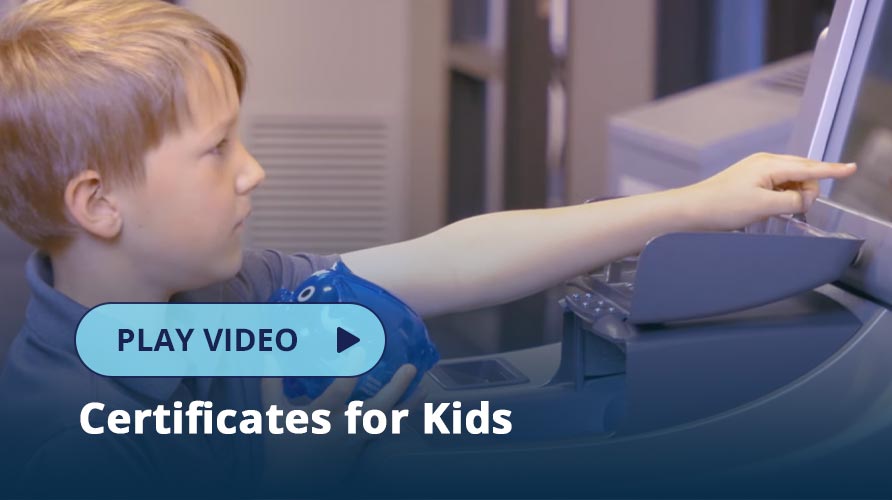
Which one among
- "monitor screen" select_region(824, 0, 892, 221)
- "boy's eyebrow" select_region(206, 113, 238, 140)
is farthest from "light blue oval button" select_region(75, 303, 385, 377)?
"monitor screen" select_region(824, 0, 892, 221)

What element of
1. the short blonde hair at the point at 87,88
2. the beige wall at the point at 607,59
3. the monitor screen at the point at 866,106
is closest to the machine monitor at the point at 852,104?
the monitor screen at the point at 866,106

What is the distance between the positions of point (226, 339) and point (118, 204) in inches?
4.8

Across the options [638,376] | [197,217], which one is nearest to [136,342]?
[197,217]

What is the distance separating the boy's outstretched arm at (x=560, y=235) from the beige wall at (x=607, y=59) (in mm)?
2162

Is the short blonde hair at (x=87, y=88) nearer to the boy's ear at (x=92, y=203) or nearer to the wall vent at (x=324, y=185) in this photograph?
the boy's ear at (x=92, y=203)

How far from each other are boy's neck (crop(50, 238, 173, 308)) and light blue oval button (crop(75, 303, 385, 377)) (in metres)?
0.11

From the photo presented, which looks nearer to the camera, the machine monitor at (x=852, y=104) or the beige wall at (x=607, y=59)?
the machine monitor at (x=852, y=104)

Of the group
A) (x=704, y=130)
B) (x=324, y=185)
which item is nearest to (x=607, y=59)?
(x=324, y=185)

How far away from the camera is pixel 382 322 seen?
56 centimetres

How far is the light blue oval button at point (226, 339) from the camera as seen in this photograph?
52 cm

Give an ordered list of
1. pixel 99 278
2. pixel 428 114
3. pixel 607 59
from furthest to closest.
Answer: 1. pixel 428 114
2. pixel 607 59
3. pixel 99 278

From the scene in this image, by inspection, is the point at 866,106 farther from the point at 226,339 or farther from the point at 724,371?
the point at 226,339

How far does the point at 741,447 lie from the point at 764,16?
2.17 metres

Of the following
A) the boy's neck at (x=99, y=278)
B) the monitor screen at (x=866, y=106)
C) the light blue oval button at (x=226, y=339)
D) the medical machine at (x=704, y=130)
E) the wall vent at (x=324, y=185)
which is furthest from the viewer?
the wall vent at (x=324, y=185)
